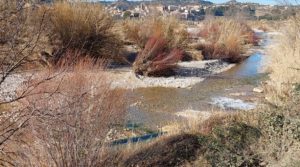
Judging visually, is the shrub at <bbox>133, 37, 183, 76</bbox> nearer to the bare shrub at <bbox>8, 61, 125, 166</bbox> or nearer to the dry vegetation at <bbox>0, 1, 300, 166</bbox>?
the dry vegetation at <bbox>0, 1, 300, 166</bbox>

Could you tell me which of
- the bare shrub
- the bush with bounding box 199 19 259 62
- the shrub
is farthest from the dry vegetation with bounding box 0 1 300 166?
the bush with bounding box 199 19 259 62

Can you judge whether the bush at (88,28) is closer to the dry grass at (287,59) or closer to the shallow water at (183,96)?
the shallow water at (183,96)

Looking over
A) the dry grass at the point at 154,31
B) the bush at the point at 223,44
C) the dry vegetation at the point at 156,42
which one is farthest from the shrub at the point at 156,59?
the bush at the point at 223,44

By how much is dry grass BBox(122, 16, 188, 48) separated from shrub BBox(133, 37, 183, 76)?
1.44 meters

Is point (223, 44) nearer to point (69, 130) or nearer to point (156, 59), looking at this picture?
point (156, 59)

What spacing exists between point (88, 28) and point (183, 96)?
26.7 feet

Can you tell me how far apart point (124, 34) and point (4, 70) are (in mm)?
21120

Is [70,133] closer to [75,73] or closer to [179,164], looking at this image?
[75,73]

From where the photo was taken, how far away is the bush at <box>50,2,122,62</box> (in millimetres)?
21094

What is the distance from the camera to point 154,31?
995 inches

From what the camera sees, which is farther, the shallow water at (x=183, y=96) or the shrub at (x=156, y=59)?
the shrub at (x=156, y=59)

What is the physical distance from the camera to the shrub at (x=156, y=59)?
2059cm

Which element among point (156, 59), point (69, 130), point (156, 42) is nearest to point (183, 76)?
point (156, 59)

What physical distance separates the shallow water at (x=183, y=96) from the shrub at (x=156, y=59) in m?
2.13
